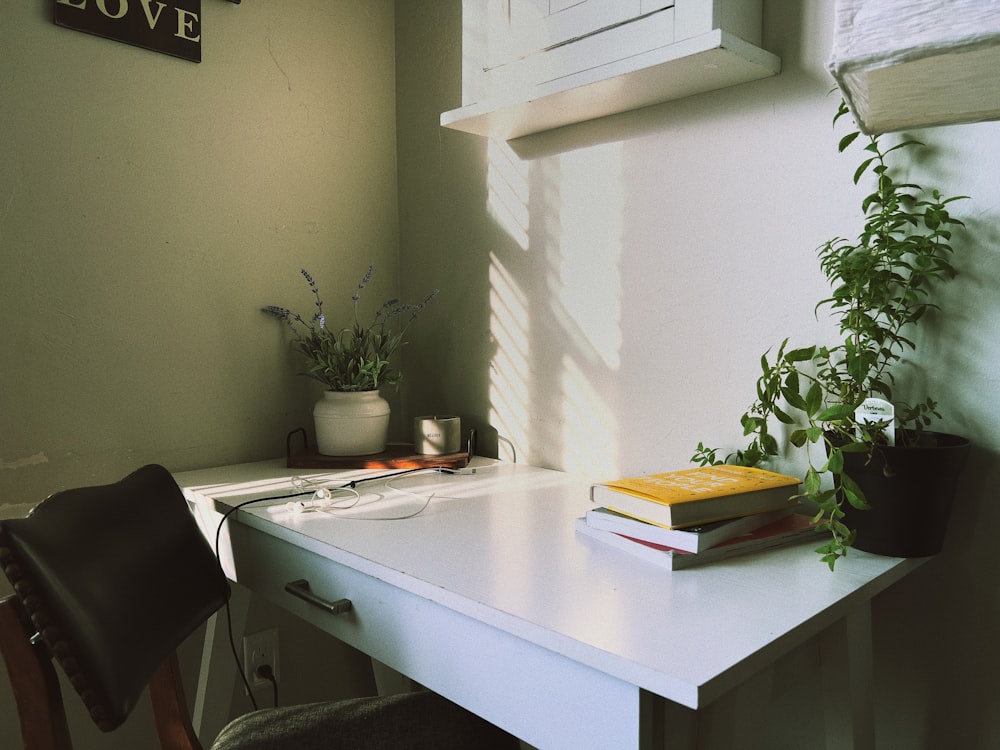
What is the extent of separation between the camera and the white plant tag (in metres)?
0.92

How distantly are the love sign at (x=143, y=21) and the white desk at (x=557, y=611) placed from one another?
95cm

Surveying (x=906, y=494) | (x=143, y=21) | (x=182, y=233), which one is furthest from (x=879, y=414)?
(x=143, y=21)

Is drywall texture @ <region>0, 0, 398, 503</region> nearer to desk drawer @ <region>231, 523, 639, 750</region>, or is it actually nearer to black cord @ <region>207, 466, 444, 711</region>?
black cord @ <region>207, 466, 444, 711</region>

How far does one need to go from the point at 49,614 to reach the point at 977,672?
120 cm

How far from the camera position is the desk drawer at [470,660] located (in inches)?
28.4

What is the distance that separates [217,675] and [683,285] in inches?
44.6

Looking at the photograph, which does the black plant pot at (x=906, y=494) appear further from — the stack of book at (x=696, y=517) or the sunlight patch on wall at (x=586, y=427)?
the sunlight patch on wall at (x=586, y=427)

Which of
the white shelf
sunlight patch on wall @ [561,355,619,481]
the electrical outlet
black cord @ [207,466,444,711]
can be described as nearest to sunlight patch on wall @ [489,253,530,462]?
sunlight patch on wall @ [561,355,619,481]

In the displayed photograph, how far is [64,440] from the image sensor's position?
4.58ft

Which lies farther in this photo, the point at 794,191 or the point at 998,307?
the point at 794,191

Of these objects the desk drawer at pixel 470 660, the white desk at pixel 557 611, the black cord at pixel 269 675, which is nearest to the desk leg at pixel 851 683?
the white desk at pixel 557 611

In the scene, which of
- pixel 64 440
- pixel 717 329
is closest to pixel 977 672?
pixel 717 329

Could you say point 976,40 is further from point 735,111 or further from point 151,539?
point 151,539

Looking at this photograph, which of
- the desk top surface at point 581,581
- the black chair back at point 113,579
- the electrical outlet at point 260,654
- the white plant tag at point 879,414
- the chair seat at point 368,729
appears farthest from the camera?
the electrical outlet at point 260,654
